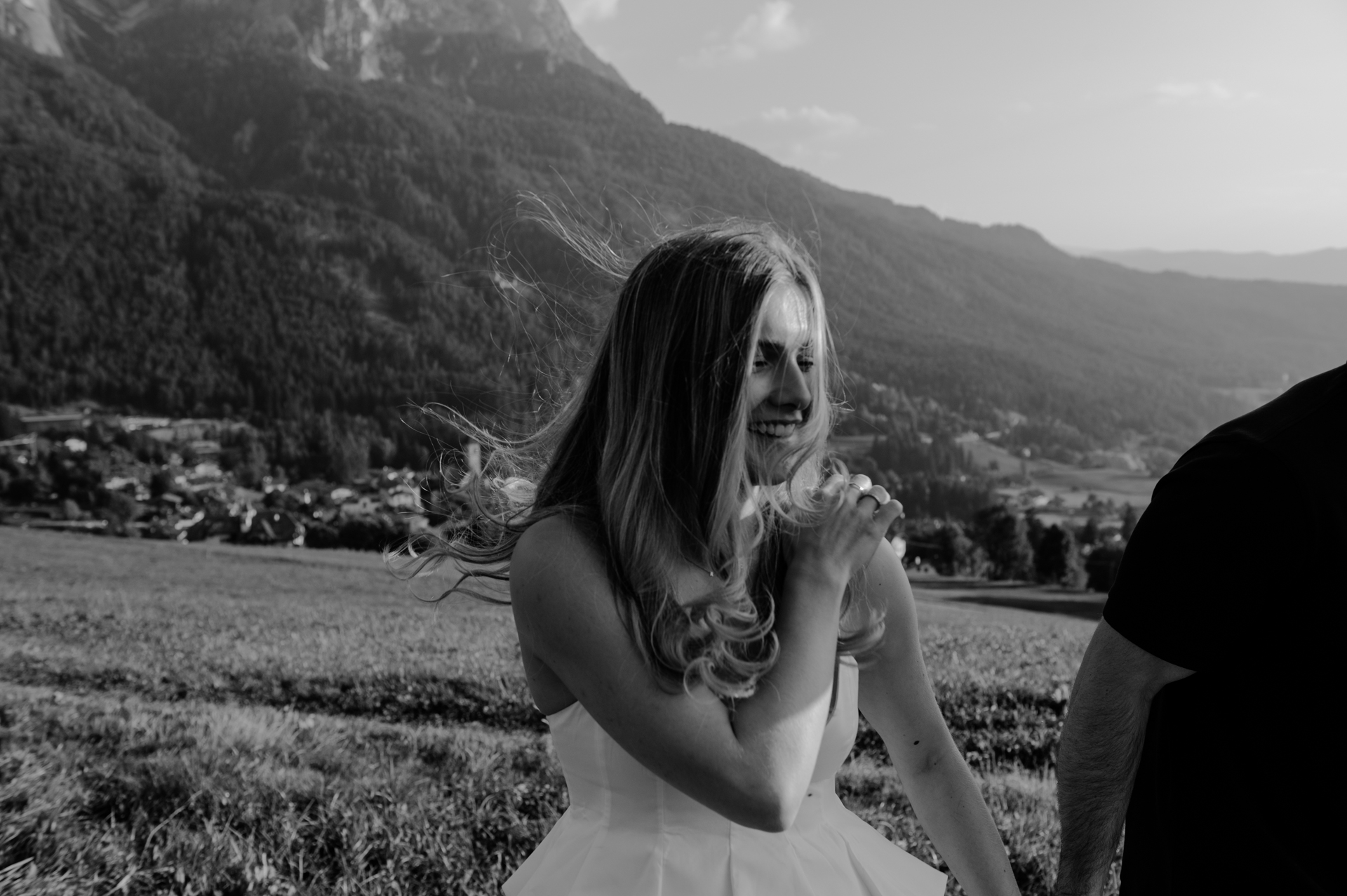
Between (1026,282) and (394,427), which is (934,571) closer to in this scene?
(394,427)

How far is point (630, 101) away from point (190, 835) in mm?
185469

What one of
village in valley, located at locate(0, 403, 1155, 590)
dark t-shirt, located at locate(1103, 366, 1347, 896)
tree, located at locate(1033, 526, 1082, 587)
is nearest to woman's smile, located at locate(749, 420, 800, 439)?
dark t-shirt, located at locate(1103, 366, 1347, 896)

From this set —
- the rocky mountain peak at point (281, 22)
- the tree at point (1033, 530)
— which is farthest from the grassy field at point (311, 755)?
the rocky mountain peak at point (281, 22)

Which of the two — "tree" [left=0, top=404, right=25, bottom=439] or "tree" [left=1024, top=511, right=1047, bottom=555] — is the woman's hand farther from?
"tree" [left=0, top=404, right=25, bottom=439]

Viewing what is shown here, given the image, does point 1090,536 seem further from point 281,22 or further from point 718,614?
point 281,22

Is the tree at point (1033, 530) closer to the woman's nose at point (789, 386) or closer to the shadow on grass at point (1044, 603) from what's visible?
the shadow on grass at point (1044, 603)

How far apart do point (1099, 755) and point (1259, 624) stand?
34 cm

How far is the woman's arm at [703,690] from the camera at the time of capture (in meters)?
1.21

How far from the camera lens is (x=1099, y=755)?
146cm

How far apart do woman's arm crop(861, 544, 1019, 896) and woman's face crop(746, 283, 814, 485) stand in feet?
0.92

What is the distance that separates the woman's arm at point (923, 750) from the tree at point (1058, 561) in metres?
41.8

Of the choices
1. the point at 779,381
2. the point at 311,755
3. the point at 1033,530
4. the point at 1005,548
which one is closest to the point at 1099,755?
the point at 779,381

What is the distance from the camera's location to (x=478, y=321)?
293 ft

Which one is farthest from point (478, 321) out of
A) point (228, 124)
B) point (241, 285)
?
point (228, 124)
